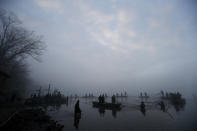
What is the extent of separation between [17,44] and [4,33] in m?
3.74

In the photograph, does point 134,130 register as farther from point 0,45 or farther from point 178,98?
point 178,98

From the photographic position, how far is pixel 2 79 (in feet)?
79.3

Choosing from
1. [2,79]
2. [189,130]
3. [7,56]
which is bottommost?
[189,130]

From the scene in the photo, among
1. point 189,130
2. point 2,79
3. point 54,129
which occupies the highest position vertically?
point 2,79

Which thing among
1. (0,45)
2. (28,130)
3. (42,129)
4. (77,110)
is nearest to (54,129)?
(42,129)

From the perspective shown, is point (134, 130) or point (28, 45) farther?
point (28, 45)

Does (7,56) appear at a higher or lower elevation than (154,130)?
higher

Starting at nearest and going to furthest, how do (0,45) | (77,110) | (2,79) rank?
(77,110) < (2,79) < (0,45)

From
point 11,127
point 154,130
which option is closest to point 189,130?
point 154,130

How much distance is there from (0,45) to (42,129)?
2577 centimetres

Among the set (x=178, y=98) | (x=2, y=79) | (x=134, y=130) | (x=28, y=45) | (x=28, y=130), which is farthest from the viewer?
(x=178, y=98)

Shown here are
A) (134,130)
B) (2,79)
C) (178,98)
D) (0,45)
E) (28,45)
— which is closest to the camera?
(134,130)

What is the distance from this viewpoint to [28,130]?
9453 mm

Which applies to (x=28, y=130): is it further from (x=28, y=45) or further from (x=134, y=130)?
(x=28, y=45)
